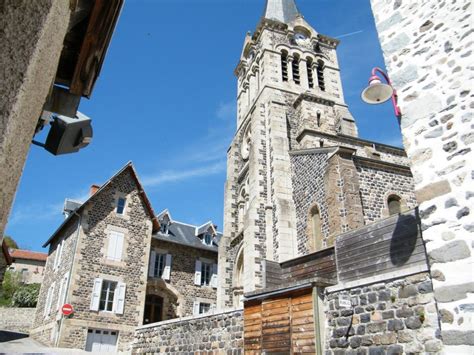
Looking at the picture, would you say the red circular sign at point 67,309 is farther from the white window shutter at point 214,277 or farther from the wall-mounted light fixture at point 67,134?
the wall-mounted light fixture at point 67,134

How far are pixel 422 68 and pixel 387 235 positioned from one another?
293cm

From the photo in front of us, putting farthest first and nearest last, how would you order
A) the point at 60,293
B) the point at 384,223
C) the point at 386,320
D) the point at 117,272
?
1. the point at 117,272
2. the point at 60,293
3. the point at 384,223
4. the point at 386,320

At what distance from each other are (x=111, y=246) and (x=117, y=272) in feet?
4.07

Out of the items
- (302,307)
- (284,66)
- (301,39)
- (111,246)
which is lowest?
(302,307)

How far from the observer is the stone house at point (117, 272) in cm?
1702

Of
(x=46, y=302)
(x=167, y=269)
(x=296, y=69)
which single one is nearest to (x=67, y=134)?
(x=167, y=269)

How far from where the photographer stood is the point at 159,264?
2164cm

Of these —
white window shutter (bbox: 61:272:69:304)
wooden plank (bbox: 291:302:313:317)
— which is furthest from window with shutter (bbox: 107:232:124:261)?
wooden plank (bbox: 291:302:313:317)

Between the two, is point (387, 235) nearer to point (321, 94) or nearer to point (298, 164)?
point (298, 164)

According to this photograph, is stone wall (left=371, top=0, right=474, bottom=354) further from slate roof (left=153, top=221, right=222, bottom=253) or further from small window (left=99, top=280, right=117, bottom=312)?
slate roof (left=153, top=221, right=222, bottom=253)

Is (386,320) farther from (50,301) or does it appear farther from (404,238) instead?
(50,301)

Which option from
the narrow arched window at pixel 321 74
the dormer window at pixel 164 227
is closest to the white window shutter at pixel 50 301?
the dormer window at pixel 164 227

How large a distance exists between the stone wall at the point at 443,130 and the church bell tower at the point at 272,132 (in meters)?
11.4

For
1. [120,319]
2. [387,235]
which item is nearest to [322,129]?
[120,319]
